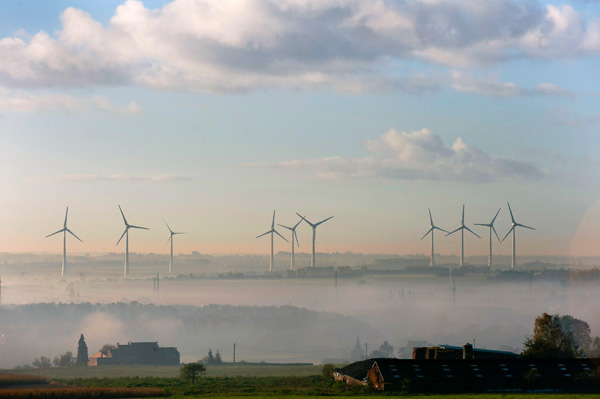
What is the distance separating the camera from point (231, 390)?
397 feet

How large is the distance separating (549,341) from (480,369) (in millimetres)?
47572

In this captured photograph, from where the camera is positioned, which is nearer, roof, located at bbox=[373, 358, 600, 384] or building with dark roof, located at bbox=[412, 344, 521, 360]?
roof, located at bbox=[373, 358, 600, 384]

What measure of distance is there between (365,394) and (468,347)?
37.4 m

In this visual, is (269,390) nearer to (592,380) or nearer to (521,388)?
(521,388)

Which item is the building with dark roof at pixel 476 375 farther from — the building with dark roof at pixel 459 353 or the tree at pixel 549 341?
the tree at pixel 549 341

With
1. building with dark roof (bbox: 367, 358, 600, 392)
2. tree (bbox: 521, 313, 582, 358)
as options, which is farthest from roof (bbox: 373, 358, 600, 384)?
tree (bbox: 521, 313, 582, 358)

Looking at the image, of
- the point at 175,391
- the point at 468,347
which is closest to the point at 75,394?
the point at 175,391

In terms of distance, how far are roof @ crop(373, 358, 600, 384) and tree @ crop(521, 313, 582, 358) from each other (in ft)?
105

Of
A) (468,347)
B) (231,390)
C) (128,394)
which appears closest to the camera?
(128,394)

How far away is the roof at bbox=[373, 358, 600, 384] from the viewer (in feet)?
372

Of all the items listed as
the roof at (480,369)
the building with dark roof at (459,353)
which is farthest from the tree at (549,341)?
the roof at (480,369)

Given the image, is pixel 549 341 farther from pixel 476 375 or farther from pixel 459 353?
pixel 476 375

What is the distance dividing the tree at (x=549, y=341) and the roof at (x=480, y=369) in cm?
3206

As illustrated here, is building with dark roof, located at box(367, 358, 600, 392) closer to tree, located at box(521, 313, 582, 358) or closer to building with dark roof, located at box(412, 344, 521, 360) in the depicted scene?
building with dark roof, located at box(412, 344, 521, 360)
